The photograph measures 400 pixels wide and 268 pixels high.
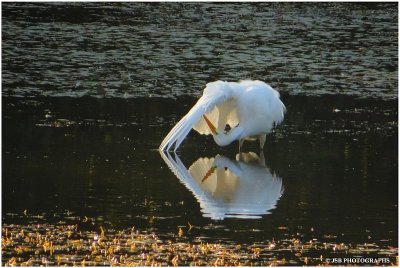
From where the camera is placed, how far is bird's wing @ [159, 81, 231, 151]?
12289mm

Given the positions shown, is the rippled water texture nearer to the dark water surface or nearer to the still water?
the still water

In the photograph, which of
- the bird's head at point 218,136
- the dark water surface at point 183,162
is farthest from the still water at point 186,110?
the bird's head at point 218,136

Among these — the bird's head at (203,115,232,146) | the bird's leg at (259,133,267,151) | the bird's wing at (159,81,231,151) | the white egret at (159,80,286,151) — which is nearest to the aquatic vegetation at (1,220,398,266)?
the bird's wing at (159,81,231,151)

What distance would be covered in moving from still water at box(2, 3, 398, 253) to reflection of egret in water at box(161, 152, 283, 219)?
27mm

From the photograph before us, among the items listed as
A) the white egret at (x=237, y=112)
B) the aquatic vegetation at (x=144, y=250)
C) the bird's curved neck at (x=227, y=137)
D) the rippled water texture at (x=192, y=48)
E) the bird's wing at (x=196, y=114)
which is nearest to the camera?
the aquatic vegetation at (x=144, y=250)

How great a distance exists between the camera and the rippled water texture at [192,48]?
1738 cm

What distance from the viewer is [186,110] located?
15211 millimetres

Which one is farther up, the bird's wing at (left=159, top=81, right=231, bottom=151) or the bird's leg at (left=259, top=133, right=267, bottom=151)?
the bird's wing at (left=159, top=81, right=231, bottom=151)

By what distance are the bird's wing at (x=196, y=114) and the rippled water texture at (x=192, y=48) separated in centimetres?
361

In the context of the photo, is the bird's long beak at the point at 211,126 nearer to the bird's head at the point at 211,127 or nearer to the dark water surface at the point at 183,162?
the bird's head at the point at 211,127

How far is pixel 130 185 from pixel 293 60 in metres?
9.32

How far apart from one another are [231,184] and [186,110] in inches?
166

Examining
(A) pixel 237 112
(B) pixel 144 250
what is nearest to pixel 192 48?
(A) pixel 237 112

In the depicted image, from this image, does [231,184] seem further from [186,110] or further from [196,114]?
[186,110]
